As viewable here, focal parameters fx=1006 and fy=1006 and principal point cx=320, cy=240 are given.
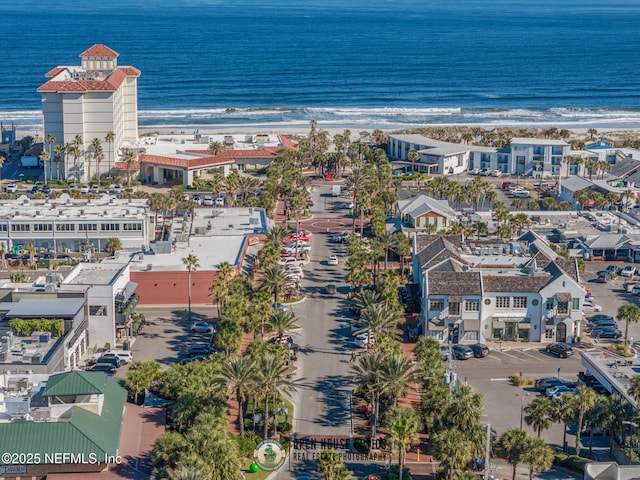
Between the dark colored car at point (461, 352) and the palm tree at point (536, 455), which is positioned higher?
the dark colored car at point (461, 352)

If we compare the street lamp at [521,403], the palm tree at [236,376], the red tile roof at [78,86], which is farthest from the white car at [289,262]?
the red tile roof at [78,86]

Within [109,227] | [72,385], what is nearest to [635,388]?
[72,385]

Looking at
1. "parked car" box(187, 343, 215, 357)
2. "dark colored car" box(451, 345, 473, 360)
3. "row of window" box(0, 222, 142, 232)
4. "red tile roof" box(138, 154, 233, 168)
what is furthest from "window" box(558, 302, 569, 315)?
"red tile roof" box(138, 154, 233, 168)

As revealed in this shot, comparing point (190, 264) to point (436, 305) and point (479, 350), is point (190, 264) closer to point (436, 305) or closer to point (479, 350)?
point (436, 305)

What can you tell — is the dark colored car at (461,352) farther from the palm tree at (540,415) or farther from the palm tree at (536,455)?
the palm tree at (536,455)

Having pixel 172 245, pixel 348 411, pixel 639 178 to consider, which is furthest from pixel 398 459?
pixel 639 178

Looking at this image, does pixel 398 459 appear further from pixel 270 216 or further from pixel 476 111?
pixel 476 111
